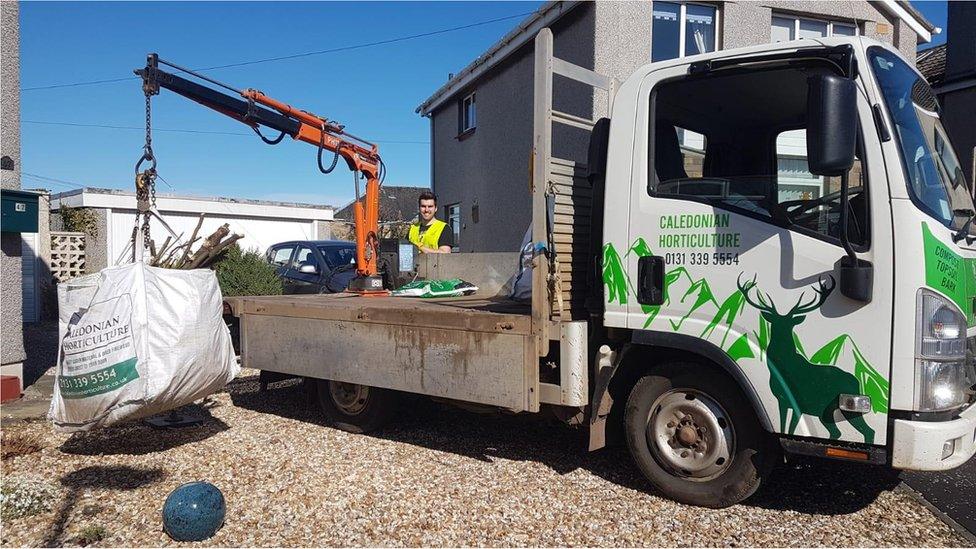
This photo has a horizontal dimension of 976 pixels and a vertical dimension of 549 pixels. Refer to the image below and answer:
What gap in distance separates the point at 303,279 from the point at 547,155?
24.7ft

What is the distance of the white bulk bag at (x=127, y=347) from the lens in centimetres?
422

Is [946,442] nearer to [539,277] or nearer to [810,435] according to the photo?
[810,435]

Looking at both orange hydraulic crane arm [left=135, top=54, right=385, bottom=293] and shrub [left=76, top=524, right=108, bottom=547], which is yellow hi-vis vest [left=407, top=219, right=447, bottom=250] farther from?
shrub [left=76, top=524, right=108, bottom=547]

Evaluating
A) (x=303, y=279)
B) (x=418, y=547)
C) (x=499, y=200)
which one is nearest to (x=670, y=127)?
(x=418, y=547)

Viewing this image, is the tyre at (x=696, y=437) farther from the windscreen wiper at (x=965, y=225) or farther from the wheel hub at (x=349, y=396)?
the wheel hub at (x=349, y=396)

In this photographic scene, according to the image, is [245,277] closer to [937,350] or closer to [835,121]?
[835,121]

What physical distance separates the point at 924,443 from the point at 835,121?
1563mm

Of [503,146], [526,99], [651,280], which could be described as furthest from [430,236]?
[503,146]

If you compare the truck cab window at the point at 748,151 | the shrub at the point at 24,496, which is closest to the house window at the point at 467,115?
the truck cab window at the point at 748,151

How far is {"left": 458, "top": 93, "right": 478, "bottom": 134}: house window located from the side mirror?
38.8 ft

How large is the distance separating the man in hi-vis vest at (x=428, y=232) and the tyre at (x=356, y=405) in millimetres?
2061

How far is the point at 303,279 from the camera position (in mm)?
10789

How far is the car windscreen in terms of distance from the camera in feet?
35.7

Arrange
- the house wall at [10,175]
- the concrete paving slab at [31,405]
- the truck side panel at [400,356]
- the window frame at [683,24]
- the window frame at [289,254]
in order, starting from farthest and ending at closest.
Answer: the window frame at [289,254]
the window frame at [683,24]
the house wall at [10,175]
the concrete paving slab at [31,405]
the truck side panel at [400,356]
